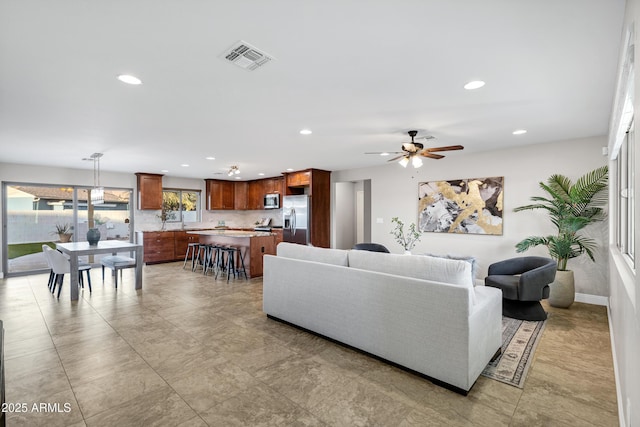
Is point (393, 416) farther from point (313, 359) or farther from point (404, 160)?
point (404, 160)

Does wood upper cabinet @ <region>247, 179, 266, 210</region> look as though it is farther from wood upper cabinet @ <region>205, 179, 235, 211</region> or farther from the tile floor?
the tile floor

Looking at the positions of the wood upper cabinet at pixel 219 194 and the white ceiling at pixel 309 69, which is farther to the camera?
the wood upper cabinet at pixel 219 194

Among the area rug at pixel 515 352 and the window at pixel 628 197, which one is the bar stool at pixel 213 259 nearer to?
the area rug at pixel 515 352

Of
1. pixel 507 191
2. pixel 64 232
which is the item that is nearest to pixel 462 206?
pixel 507 191

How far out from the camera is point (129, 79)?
2.48 metres

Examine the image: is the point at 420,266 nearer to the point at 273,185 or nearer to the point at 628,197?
the point at 628,197

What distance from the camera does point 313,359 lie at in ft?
8.93

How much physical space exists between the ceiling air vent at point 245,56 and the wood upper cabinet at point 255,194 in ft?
23.9

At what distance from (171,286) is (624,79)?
245 inches

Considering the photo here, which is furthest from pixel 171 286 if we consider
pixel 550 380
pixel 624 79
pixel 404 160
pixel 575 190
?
pixel 575 190

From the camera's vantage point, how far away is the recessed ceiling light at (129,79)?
7.95ft

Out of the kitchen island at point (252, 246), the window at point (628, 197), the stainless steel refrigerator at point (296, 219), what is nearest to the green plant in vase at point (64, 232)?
the kitchen island at point (252, 246)

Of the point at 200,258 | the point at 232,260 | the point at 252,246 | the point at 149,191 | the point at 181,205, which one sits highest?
the point at 149,191

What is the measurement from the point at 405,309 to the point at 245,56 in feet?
7.40
